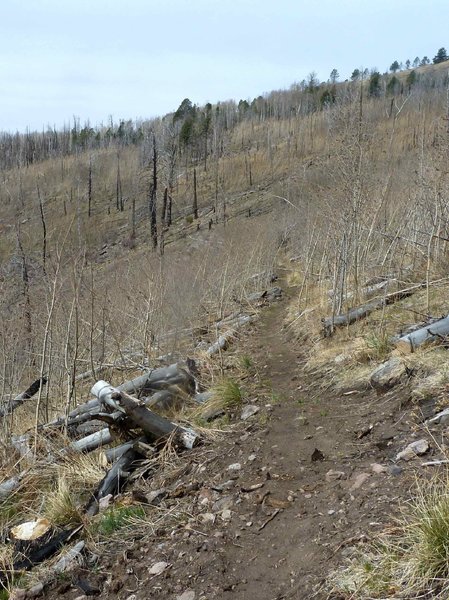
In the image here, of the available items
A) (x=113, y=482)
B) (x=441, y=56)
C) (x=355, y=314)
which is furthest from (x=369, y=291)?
(x=441, y=56)

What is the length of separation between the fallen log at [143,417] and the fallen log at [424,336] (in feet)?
6.51

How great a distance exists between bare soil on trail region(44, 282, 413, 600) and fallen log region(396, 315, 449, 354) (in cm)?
52

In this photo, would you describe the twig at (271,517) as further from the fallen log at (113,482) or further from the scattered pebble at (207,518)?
the fallen log at (113,482)

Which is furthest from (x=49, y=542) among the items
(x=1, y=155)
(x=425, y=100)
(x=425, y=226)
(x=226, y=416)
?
(x=1, y=155)

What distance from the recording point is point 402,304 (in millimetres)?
6898

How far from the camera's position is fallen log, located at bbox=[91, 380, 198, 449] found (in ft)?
15.5

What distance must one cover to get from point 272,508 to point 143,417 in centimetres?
162

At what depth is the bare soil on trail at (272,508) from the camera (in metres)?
2.92

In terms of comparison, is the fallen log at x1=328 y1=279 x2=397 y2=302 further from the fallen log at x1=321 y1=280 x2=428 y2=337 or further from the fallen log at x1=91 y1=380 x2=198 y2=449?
the fallen log at x1=91 y1=380 x2=198 y2=449

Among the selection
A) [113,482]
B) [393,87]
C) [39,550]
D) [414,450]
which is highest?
[393,87]

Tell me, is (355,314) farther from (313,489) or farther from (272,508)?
(272,508)

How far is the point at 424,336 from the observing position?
497 cm

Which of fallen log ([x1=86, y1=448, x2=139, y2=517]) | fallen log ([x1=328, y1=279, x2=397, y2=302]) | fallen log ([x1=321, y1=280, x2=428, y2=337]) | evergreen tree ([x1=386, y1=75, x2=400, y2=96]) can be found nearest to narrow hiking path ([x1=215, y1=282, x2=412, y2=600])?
fallen log ([x1=86, y1=448, x2=139, y2=517])

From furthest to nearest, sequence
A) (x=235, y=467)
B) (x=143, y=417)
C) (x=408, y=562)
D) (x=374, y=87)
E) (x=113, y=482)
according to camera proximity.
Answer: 1. (x=374, y=87)
2. (x=143, y=417)
3. (x=113, y=482)
4. (x=235, y=467)
5. (x=408, y=562)
